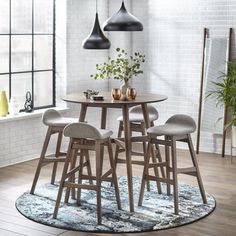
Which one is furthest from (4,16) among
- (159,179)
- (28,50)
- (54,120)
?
(159,179)

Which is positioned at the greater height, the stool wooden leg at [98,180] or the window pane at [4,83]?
the window pane at [4,83]

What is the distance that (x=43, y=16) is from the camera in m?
7.55

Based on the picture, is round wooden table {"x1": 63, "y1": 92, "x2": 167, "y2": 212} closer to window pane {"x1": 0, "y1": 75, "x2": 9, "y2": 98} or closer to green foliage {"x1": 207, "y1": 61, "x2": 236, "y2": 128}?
window pane {"x1": 0, "y1": 75, "x2": 9, "y2": 98}

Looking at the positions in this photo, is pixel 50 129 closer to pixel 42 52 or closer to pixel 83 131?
pixel 83 131

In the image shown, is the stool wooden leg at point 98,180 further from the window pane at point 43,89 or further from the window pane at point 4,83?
the window pane at point 43,89

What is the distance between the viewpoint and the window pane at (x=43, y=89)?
755cm

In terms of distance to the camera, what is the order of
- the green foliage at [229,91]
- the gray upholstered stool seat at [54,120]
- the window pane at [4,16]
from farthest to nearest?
the green foliage at [229,91]
the window pane at [4,16]
the gray upholstered stool seat at [54,120]

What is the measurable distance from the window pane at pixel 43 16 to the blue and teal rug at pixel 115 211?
8.26 ft

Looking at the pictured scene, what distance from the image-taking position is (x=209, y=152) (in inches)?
306

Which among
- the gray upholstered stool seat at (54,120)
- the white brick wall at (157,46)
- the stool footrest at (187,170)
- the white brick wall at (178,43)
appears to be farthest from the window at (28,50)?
the stool footrest at (187,170)

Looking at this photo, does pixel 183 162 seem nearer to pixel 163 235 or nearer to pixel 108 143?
pixel 108 143

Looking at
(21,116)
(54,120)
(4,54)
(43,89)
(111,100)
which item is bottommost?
(21,116)

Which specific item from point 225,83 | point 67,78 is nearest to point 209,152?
point 225,83

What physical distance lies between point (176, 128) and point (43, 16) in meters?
3.06
